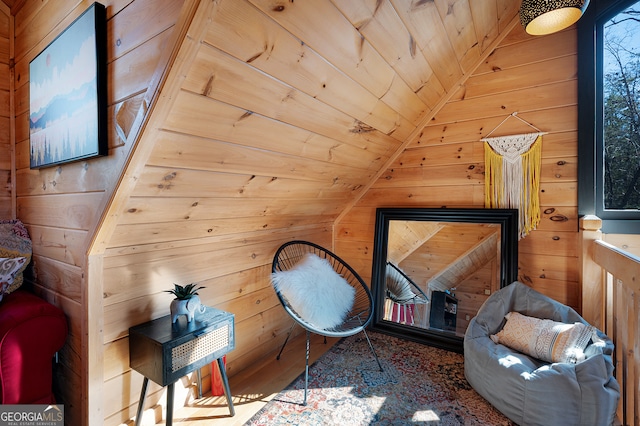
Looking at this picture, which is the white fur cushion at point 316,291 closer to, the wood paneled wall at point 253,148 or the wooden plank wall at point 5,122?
the wood paneled wall at point 253,148

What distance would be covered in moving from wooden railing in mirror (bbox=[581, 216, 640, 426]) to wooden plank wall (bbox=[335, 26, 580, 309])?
0.53ft

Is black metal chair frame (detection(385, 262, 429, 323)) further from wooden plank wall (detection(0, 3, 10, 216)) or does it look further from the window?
wooden plank wall (detection(0, 3, 10, 216))

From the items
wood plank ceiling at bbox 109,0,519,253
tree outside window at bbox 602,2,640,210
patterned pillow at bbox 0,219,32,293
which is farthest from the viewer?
tree outside window at bbox 602,2,640,210

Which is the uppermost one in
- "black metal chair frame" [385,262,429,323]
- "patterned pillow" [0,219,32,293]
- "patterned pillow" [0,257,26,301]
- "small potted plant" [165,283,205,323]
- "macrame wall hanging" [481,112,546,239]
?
"macrame wall hanging" [481,112,546,239]

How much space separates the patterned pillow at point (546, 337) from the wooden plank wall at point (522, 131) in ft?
1.50

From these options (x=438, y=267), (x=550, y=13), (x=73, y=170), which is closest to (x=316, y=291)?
(x=438, y=267)

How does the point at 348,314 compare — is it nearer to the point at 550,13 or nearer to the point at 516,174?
the point at 516,174

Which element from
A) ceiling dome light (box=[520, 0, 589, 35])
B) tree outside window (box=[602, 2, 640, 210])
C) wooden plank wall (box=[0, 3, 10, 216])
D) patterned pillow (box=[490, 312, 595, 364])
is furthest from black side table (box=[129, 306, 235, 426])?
tree outside window (box=[602, 2, 640, 210])

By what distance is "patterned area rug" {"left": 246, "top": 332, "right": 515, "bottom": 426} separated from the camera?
A: 64.1 inches

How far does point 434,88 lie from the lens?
2.20 m

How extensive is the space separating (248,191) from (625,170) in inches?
93.6

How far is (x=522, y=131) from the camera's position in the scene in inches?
87.2

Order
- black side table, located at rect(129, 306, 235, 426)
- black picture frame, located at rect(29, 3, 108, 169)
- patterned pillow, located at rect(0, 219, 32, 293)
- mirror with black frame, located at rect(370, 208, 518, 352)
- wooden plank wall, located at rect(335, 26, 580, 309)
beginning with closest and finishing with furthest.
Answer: black picture frame, located at rect(29, 3, 108, 169) → black side table, located at rect(129, 306, 235, 426) → patterned pillow, located at rect(0, 219, 32, 293) → wooden plank wall, located at rect(335, 26, 580, 309) → mirror with black frame, located at rect(370, 208, 518, 352)

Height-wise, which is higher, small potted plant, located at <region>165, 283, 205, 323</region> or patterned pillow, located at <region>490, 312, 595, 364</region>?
small potted plant, located at <region>165, 283, 205, 323</region>
